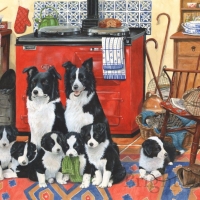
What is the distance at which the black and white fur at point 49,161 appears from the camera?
3.75m

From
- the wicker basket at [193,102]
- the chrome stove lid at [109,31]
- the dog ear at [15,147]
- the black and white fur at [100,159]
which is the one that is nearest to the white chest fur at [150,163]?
the black and white fur at [100,159]

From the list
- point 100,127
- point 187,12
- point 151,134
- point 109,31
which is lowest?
point 151,134

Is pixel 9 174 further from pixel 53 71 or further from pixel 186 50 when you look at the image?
pixel 186 50

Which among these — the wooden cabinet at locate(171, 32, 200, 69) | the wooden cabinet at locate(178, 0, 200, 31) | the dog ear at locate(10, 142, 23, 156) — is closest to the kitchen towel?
the wooden cabinet at locate(171, 32, 200, 69)

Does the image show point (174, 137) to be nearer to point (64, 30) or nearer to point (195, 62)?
point (195, 62)

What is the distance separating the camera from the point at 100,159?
379 centimetres

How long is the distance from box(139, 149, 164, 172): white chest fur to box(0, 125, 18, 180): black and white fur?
924 mm

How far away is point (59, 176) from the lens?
155 inches

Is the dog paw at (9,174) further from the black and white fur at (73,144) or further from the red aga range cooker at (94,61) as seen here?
the red aga range cooker at (94,61)

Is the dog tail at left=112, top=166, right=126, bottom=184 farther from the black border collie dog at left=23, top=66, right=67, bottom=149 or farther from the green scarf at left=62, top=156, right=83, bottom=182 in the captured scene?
the black border collie dog at left=23, top=66, right=67, bottom=149

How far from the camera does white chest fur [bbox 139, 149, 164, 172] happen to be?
399 centimetres

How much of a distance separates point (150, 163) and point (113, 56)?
1.17 meters

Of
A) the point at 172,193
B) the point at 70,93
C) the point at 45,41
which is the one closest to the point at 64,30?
the point at 45,41

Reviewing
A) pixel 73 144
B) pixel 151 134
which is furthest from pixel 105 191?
pixel 151 134
